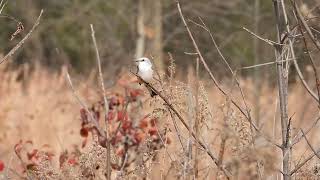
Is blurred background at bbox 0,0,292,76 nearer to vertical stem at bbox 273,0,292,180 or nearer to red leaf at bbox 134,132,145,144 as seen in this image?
red leaf at bbox 134,132,145,144

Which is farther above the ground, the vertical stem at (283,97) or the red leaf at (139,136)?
the vertical stem at (283,97)

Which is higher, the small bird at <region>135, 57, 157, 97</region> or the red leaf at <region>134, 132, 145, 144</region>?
the small bird at <region>135, 57, 157, 97</region>

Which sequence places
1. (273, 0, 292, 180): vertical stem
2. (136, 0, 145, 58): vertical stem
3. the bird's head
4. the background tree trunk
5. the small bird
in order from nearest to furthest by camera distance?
(273, 0, 292, 180): vertical stem
the small bird
the bird's head
(136, 0, 145, 58): vertical stem
the background tree trunk

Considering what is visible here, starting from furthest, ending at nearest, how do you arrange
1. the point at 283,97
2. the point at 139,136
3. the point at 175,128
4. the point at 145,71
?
the point at 139,136, the point at 145,71, the point at 175,128, the point at 283,97

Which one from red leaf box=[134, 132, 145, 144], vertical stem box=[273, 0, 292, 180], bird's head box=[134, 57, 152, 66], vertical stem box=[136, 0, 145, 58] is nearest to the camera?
vertical stem box=[273, 0, 292, 180]

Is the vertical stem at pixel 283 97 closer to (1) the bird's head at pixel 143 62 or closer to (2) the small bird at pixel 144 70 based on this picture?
(2) the small bird at pixel 144 70

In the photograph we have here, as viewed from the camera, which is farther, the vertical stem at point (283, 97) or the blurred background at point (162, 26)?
the blurred background at point (162, 26)

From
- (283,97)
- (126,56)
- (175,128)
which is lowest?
(126,56)

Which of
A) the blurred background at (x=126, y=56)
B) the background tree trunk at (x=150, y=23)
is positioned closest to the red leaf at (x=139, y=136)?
the blurred background at (x=126, y=56)

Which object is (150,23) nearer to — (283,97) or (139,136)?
(139,136)

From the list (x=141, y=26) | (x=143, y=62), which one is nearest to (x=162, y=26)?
(x=141, y=26)

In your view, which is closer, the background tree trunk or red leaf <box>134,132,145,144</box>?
red leaf <box>134,132,145,144</box>

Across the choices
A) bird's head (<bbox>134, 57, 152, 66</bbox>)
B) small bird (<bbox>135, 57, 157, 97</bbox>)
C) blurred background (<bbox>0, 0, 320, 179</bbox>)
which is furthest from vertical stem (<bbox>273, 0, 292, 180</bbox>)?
bird's head (<bbox>134, 57, 152, 66</bbox>)

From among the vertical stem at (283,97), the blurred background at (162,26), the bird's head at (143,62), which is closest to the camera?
the vertical stem at (283,97)
